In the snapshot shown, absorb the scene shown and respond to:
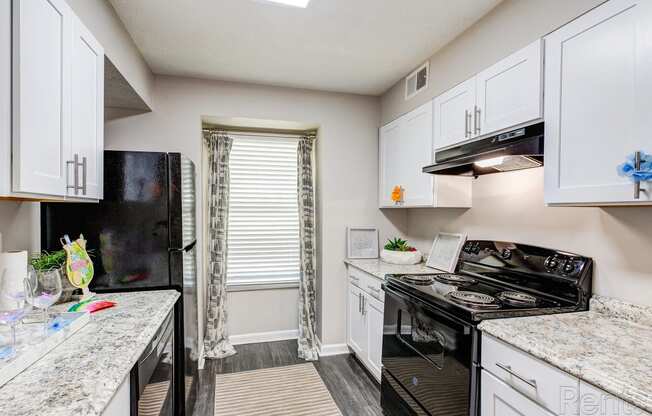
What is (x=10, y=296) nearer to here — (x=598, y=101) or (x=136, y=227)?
(x=136, y=227)

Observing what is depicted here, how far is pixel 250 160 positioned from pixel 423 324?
7.91 feet

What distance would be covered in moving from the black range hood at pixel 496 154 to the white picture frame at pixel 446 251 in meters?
0.53

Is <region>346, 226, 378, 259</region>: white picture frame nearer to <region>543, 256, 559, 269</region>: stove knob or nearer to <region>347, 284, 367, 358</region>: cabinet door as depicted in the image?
<region>347, 284, 367, 358</region>: cabinet door

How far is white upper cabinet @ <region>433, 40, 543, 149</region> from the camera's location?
1619 mm

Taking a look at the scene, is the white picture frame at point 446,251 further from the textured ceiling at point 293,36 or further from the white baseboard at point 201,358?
the white baseboard at point 201,358

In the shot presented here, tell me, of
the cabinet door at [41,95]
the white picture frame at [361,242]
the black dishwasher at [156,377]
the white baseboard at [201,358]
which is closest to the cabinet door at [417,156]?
the white picture frame at [361,242]

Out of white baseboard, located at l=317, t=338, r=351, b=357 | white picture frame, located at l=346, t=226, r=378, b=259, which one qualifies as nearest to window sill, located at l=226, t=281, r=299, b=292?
white baseboard, located at l=317, t=338, r=351, b=357

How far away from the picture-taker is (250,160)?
11.6ft

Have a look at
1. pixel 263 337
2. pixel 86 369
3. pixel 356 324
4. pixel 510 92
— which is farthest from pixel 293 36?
pixel 263 337

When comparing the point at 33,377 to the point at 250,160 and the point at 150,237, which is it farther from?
the point at 250,160

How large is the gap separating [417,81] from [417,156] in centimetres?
63

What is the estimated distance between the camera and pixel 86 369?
103 cm

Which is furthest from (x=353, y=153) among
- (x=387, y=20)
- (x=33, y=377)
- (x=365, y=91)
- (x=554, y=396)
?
(x=33, y=377)

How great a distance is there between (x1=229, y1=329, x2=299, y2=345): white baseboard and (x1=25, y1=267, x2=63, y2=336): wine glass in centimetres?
236
